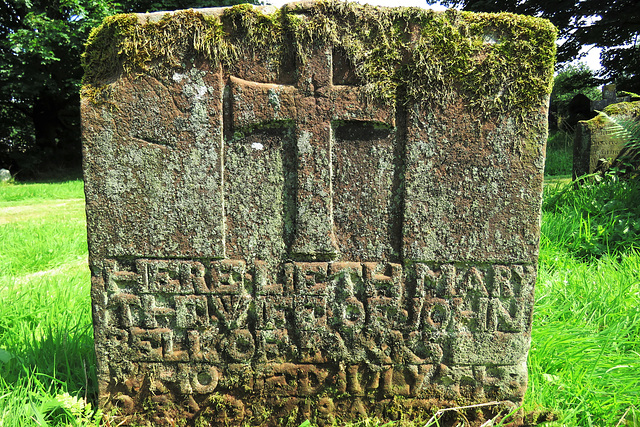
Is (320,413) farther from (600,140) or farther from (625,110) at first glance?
(625,110)

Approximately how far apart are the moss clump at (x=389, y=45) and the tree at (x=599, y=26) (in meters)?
10.8

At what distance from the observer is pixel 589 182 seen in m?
4.36

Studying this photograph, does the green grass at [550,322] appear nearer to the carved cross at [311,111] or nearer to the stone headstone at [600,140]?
the stone headstone at [600,140]

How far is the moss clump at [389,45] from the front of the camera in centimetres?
159

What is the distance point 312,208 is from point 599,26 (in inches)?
473

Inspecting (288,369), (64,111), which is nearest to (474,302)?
(288,369)

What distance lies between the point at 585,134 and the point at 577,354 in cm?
330

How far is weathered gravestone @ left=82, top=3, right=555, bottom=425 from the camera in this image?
1.61 m

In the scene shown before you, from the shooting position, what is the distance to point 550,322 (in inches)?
94.6

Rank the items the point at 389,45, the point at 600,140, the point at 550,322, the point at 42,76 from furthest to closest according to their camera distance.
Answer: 1. the point at 42,76
2. the point at 600,140
3. the point at 550,322
4. the point at 389,45

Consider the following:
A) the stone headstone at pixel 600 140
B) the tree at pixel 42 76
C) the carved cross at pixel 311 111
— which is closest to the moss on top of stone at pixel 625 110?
the stone headstone at pixel 600 140

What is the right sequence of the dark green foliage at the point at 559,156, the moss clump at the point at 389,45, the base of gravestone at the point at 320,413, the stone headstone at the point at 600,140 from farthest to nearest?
the dark green foliage at the point at 559,156 → the stone headstone at the point at 600,140 → the base of gravestone at the point at 320,413 → the moss clump at the point at 389,45

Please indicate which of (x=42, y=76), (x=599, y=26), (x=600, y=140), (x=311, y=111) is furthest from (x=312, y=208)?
(x=42, y=76)

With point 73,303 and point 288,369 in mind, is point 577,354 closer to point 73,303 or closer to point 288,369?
point 288,369
